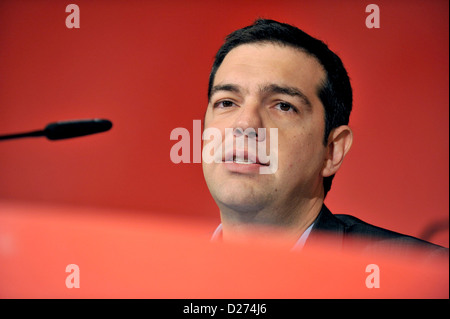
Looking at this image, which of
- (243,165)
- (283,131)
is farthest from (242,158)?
(283,131)

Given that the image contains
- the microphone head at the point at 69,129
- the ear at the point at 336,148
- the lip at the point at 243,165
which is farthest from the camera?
the ear at the point at 336,148

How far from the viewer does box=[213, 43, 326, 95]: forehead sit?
1209 mm

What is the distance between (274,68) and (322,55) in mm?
154

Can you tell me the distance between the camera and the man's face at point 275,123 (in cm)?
118

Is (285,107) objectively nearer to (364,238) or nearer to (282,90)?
(282,90)

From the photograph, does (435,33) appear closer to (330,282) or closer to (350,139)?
(350,139)

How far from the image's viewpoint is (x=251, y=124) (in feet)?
3.86

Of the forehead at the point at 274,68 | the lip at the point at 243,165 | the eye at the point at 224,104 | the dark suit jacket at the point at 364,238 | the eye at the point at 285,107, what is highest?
the forehead at the point at 274,68

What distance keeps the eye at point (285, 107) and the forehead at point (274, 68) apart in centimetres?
5

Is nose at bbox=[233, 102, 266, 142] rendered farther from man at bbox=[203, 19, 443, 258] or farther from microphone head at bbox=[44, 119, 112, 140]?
microphone head at bbox=[44, 119, 112, 140]

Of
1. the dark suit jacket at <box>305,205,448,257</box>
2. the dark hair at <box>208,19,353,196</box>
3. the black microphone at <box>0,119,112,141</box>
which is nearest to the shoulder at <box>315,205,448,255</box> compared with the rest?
the dark suit jacket at <box>305,205,448,257</box>

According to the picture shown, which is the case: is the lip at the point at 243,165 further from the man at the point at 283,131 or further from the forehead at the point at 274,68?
the forehead at the point at 274,68

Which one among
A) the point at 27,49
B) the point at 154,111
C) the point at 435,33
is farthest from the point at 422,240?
the point at 27,49

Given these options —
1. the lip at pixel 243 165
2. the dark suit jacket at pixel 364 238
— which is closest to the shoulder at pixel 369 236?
the dark suit jacket at pixel 364 238
